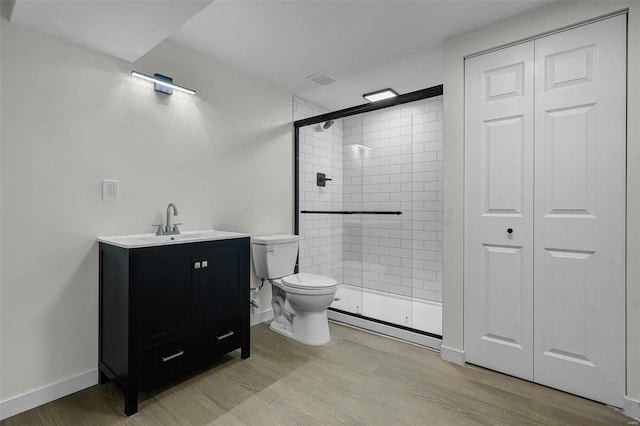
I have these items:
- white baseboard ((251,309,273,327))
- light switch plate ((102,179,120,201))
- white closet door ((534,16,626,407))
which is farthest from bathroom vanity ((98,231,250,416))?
white closet door ((534,16,626,407))

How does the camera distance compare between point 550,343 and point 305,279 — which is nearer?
point 550,343

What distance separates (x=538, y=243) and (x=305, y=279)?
5.56ft

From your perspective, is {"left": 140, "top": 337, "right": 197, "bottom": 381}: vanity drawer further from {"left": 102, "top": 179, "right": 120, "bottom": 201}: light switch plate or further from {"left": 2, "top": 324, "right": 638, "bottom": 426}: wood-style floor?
{"left": 102, "top": 179, "right": 120, "bottom": 201}: light switch plate

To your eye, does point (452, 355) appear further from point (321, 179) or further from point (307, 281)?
point (321, 179)

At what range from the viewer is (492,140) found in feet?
7.00

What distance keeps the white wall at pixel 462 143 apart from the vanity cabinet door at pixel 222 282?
1.48 m

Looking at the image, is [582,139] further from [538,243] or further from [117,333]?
[117,333]

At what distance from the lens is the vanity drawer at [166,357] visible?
1.79 meters

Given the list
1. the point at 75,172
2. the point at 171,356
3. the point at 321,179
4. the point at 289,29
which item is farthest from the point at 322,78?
the point at 171,356

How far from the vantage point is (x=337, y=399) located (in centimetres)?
185

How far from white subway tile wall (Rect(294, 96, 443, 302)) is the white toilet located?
0.53 metres

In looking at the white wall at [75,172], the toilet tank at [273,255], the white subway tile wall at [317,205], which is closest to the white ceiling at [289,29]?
the white wall at [75,172]

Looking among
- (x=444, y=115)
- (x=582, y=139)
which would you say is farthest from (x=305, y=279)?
(x=582, y=139)

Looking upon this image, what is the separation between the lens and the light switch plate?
204 cm
